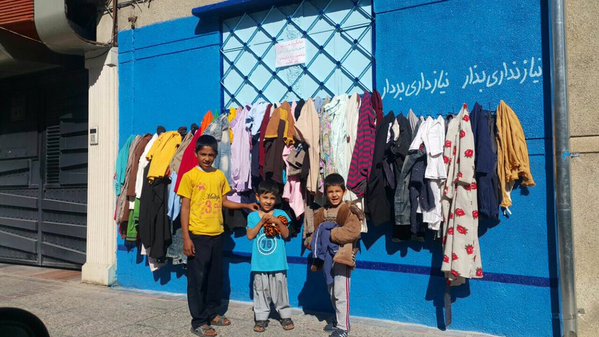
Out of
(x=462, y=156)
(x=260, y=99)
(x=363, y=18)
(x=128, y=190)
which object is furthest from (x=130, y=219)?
(x=462, y=156)

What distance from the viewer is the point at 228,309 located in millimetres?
5715

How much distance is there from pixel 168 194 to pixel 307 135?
1.95m

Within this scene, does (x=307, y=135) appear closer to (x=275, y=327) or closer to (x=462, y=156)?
(x=462, y=156)

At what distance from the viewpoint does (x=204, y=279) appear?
4.96 m

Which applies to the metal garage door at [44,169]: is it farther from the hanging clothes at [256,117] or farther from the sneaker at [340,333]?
the sneaker at [340,333]

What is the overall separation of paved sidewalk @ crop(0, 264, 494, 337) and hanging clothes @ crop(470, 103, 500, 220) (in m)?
1.18

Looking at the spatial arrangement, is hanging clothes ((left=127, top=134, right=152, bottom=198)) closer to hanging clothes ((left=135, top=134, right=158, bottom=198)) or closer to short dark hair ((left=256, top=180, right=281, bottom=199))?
hanging clothes ((left=135, top=134, right=158, bottom=198))

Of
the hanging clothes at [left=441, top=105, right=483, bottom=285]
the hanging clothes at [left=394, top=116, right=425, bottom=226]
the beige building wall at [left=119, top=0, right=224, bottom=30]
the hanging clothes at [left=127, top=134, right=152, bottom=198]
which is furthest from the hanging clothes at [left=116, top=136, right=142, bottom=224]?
the hanging clothes at [left=441, top=105, right=483, bottom=285]

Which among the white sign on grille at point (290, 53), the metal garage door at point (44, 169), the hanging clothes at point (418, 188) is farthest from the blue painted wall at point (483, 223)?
the metal garage door at point (44, 169)

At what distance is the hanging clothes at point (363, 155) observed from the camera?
4.91m

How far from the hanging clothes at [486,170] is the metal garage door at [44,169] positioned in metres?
5.74

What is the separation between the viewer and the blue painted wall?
4461 mm

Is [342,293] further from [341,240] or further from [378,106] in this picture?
[378,106]

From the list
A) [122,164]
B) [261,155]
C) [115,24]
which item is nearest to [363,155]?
[261,155]
